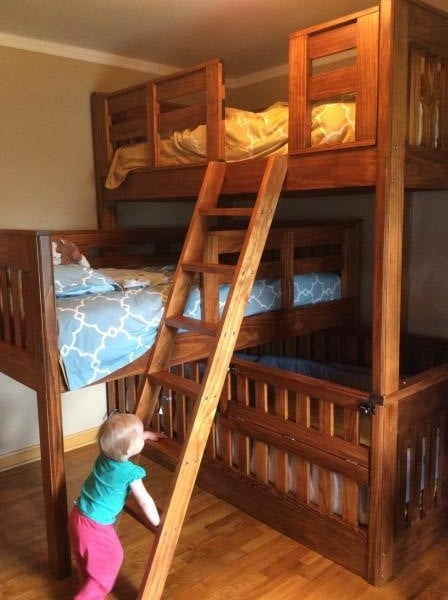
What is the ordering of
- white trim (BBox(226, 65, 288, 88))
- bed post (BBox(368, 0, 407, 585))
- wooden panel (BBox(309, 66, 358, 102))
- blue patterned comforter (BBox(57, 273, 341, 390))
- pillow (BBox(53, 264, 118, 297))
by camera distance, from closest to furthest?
1. bed post (BBox(368, 0, 407, 585))
2. wooden panel (BBox(309, 66, 358, 102))
3. blue patterned comforter (BBox(57, 273, 341, 390))
4. pillow (BBox(53, 264, 118, 297))
5. white trim (BBox(226, 65, 288, 88))

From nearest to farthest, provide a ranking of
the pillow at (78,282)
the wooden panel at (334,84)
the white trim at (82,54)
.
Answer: the wooden panel at (334,84) → the pillow at (78,282) → the white trim at (82,54)

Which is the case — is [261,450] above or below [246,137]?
below

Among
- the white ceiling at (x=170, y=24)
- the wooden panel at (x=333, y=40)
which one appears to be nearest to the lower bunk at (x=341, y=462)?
the wooden panel at (x=333, y=40)

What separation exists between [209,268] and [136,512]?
3.11 ft

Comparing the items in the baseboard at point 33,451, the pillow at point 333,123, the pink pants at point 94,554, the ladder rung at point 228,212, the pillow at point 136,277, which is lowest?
the baseboard at point 33,451

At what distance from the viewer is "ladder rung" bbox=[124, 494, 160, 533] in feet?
6.40

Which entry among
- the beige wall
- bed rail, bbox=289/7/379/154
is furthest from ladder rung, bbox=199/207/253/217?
the beige wall

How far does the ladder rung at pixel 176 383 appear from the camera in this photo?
2.05 m

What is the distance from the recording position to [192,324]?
2125 millimetres

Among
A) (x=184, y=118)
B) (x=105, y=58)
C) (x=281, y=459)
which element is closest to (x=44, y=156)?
(x=105, y=58)

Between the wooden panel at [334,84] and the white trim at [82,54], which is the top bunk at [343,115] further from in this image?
the white trim at [82,54]

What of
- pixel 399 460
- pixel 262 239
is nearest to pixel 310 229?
pixel 262 239

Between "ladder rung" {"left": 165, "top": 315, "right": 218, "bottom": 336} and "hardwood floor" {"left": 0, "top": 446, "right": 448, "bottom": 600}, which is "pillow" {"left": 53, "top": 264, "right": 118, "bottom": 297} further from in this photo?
"hardwood floor" {"left": 0, "top": 446, "right": 448, "bottom": 600}

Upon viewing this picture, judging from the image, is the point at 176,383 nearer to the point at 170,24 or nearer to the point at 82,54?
the point at 170,24
